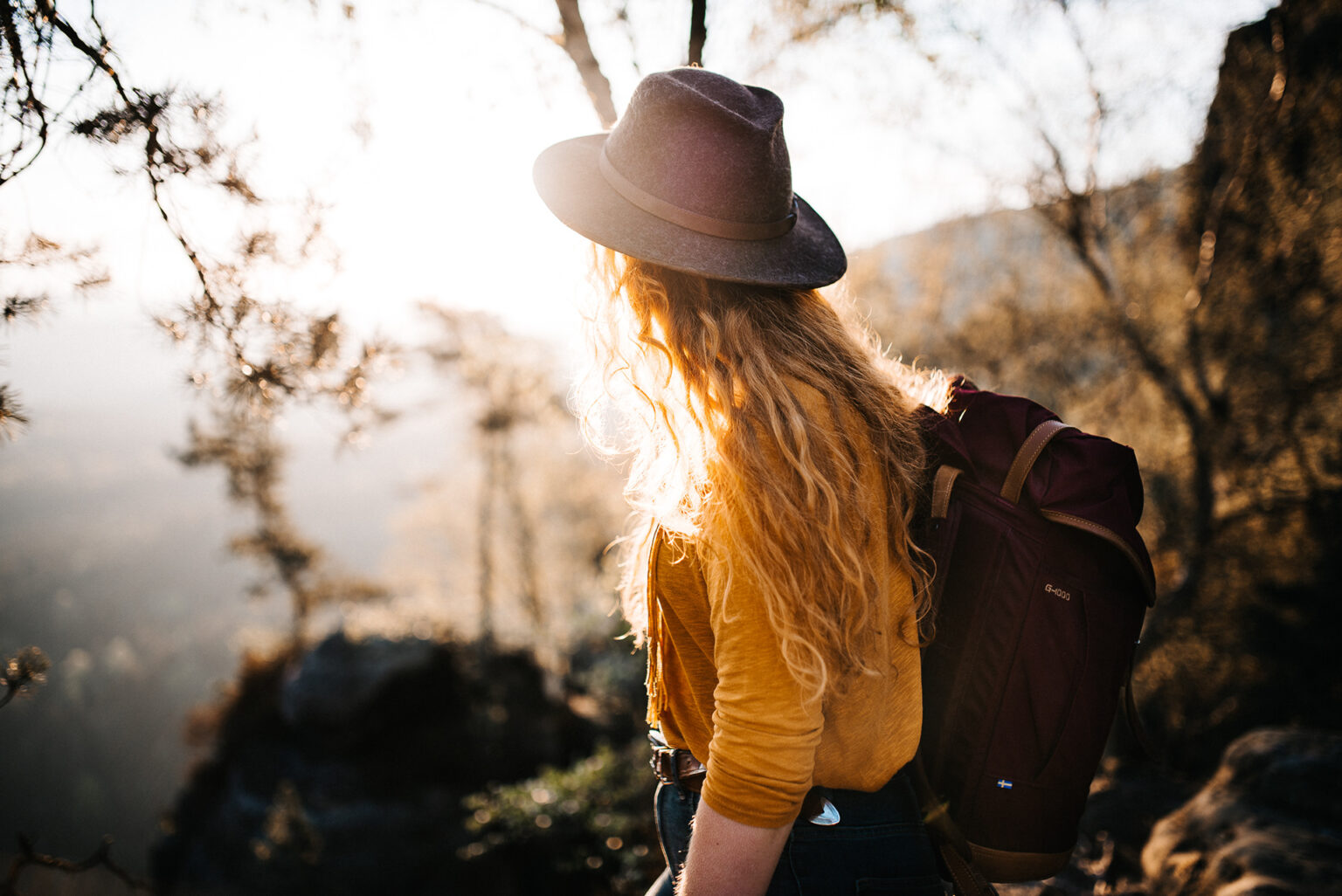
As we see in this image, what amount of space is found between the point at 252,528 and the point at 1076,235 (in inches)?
608

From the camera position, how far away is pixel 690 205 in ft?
3.69

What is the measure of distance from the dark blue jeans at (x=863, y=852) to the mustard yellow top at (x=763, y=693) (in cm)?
7

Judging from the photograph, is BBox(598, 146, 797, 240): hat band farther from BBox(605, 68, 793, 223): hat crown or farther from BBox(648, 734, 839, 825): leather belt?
BBox(648, 734, 839, 825): leather belt

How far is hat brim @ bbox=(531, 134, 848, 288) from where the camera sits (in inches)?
→ 41.6

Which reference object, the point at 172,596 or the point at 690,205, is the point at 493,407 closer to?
the point at 690,205

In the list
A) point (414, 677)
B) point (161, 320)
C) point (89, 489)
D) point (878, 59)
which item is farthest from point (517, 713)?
point (89, 489)

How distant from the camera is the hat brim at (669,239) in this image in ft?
3.46

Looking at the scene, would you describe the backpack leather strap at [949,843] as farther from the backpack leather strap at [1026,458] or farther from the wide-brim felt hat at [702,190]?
the wide-brim felt hat at [702,190]

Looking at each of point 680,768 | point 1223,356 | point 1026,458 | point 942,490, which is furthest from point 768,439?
point 1223,356

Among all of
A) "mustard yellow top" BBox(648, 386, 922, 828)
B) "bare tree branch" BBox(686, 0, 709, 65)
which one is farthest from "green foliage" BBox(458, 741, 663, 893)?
"bare tree branch" BBox(686, 0, 709, 65)

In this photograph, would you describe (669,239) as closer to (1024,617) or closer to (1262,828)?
(1024,617)

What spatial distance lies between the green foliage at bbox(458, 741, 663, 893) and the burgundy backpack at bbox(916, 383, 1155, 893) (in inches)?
106

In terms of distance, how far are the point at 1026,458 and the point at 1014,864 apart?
2.66 ft

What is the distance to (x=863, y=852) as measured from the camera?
116 centimetres
